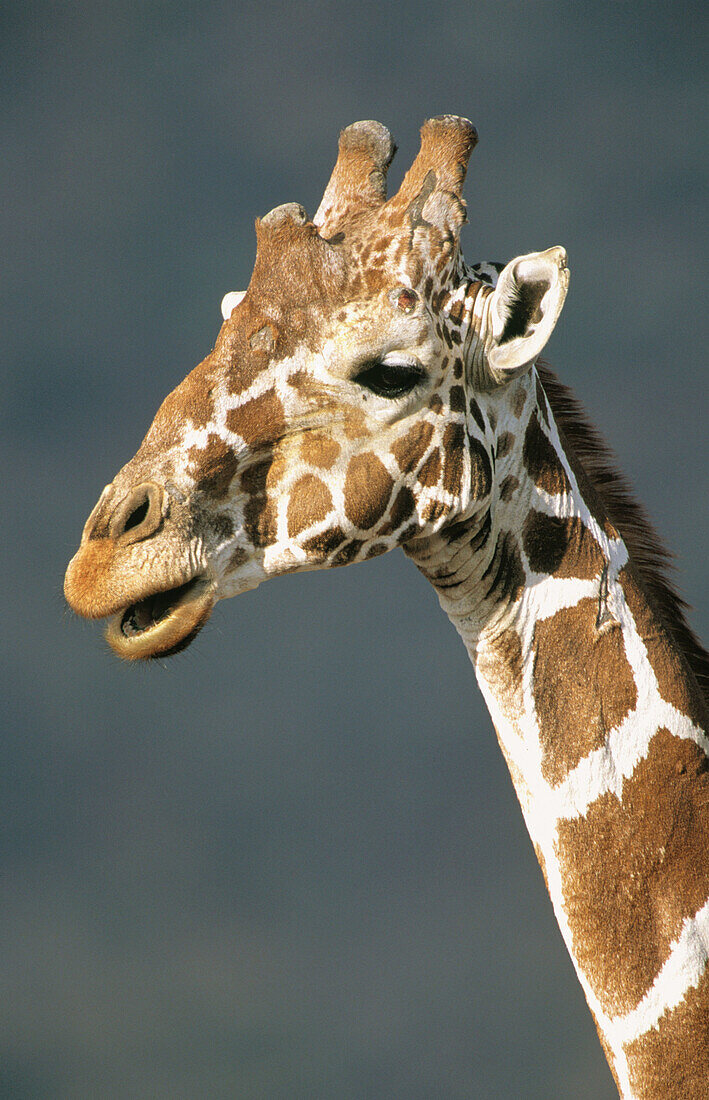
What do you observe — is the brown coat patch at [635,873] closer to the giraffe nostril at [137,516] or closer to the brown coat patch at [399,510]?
the brown coat patch at [399,510]

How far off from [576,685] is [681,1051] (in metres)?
0.83

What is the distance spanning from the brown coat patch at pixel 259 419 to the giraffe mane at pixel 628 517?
0.83 metres

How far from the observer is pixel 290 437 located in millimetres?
2521

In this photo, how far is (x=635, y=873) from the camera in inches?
98.5

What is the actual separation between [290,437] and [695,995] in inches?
60.4

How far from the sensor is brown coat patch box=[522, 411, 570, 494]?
2711 mm

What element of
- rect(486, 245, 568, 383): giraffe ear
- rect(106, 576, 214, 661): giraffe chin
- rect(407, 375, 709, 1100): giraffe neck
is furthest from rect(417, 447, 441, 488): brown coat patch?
rect(106, 576, 214, 661): giraffe chin

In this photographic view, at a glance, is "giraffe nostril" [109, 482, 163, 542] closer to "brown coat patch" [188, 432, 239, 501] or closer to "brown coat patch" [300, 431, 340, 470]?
"brown coat patch" [188, 432, 239, 501]

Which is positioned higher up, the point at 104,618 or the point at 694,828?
the point at 104,618

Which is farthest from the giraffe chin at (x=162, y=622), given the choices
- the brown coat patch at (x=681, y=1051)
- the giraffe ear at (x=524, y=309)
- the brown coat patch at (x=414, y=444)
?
the brown coat patch at (x=681, y=1051)

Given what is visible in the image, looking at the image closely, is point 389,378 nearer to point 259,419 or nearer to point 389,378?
point 389,378

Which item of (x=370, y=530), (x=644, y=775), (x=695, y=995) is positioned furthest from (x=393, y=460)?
(x=695, y=995)

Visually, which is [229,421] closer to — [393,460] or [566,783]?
[393,460]

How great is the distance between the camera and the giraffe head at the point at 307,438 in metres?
2.44
